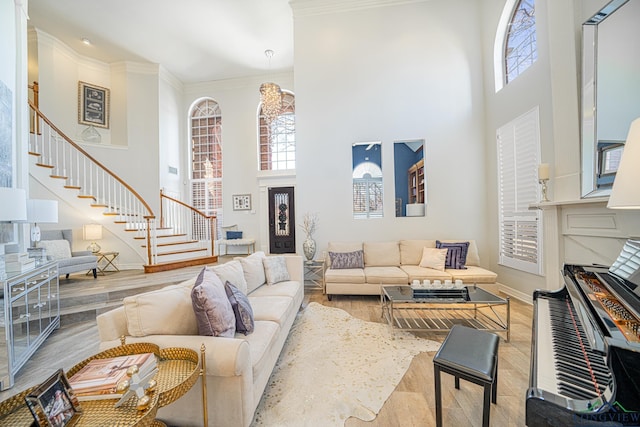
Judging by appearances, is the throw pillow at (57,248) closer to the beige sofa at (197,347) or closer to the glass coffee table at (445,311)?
the beige sofa at (197,347)

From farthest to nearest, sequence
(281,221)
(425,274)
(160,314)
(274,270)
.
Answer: (281,221) → (425,274) → (274,270) → (160,314)

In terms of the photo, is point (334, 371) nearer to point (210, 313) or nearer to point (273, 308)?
point (273, 308)

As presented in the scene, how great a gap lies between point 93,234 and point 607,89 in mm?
7389

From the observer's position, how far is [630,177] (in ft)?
3.63

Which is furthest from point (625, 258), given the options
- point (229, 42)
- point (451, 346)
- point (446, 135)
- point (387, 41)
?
point (229, 42)

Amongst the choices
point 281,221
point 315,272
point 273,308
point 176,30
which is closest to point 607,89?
point 273,308

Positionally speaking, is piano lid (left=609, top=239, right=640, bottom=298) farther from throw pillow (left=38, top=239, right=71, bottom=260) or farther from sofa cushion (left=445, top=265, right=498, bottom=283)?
throw pillow (left=38, top=239, right=71, bottom=260)

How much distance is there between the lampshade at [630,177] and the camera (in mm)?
1078

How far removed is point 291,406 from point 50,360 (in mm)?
2221

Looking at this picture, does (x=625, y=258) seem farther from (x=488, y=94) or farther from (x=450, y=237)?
(x=488, y=94)

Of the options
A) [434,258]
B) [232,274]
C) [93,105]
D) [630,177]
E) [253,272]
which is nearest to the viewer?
[630,177]

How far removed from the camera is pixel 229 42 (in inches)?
226

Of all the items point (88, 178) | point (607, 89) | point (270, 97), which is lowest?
point (88, 178)

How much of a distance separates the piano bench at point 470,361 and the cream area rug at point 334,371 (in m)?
0.58
